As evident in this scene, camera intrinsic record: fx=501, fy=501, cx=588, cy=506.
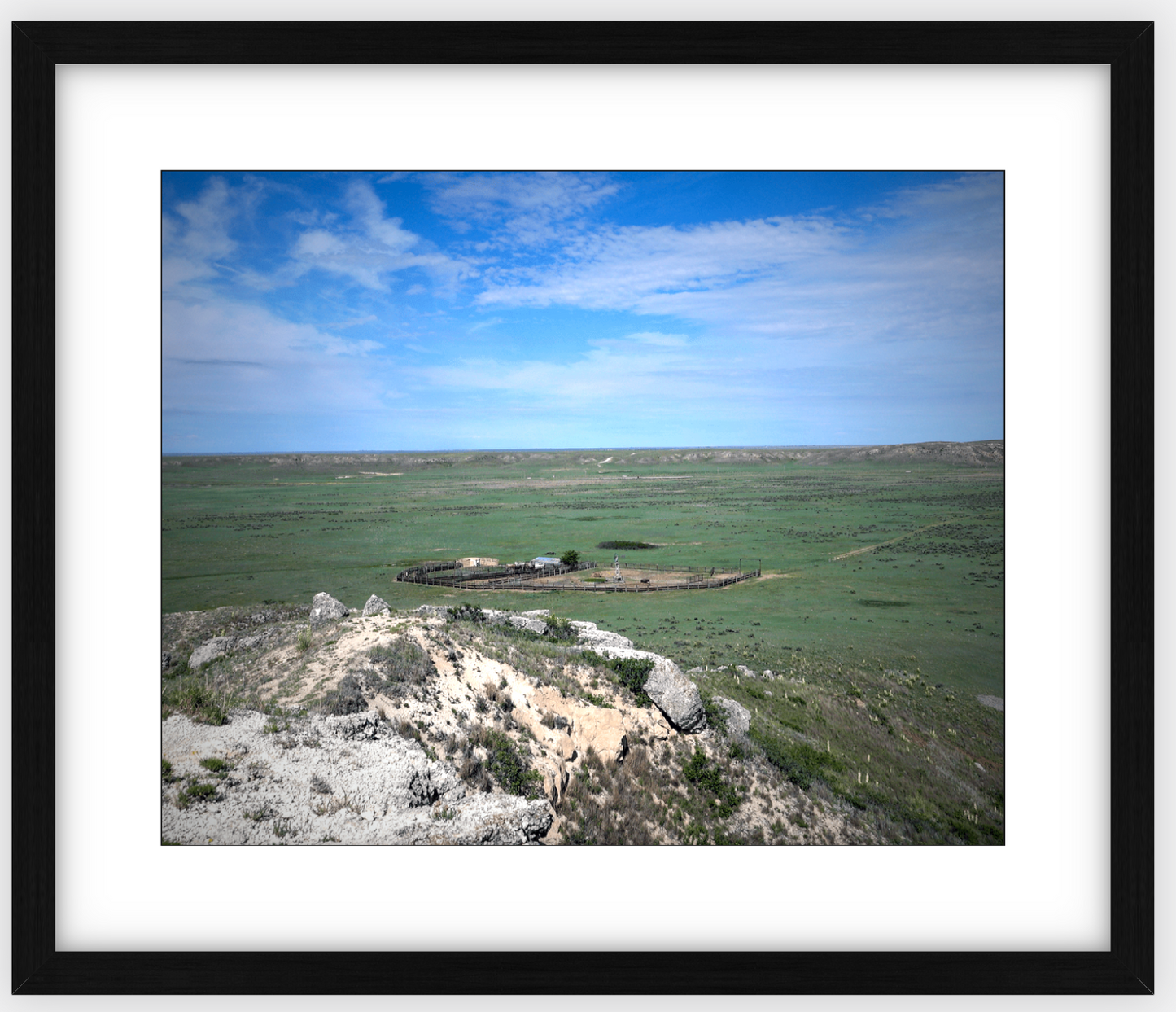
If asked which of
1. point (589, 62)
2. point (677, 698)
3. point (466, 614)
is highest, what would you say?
point (589, 62)

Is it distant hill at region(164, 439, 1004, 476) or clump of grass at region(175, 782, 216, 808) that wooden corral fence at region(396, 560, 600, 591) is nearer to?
distant hill at region(164, 439, 1004, 476)

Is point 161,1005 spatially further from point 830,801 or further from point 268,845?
point 830,801

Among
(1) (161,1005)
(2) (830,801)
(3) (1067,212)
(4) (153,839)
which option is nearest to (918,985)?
(2) (830,801)

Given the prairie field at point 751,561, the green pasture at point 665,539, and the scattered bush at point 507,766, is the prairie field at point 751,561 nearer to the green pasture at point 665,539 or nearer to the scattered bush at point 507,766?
the green pasture at point 665,539

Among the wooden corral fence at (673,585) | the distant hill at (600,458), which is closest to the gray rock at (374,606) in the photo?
the distant hill at (600,458)

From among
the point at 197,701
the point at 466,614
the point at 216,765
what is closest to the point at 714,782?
the point at 466,614

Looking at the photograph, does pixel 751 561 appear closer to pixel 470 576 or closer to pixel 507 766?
pixel 470 576
